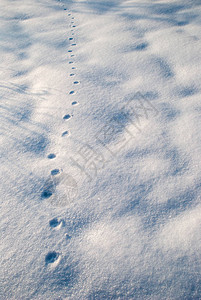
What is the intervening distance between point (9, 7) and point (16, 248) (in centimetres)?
281

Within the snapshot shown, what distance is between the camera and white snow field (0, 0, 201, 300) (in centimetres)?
91

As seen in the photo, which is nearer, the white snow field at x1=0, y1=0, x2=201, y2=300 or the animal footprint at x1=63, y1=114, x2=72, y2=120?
the white snow field at x1=0, y1=0, x2=201, y2=300

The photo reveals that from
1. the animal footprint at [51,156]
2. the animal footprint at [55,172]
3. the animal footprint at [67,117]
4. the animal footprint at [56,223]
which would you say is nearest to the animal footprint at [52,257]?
the animal footprint at [56,223]

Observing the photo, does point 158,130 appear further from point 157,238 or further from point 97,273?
point 97,273

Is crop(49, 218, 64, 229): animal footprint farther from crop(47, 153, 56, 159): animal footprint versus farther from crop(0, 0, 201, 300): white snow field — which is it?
crop(47, 153, 56, 159): animal footprint

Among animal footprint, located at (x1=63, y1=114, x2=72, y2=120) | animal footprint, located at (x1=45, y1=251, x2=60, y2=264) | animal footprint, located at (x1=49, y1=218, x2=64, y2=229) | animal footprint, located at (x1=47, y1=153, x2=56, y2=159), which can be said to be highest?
animal footprint, located at (x1=63, y1=114, x2=72, y2=120)

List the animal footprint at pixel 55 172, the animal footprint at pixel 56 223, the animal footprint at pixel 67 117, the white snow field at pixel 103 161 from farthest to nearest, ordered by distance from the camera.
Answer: the animal footprint at pixel 67 117 < the animal footprint at pixel 55 172 < the animal footprint at pixel 56 223 < the white snow field at pixel 103 161

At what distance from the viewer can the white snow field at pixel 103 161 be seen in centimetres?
91

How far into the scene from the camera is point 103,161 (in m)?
1.27

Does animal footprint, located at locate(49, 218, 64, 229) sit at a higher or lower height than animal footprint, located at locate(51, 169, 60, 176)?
lower

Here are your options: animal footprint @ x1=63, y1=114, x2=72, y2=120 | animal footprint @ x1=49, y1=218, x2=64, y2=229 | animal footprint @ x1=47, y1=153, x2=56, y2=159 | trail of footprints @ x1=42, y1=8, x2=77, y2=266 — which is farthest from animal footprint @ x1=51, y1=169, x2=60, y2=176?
animal footprint @ x1=63, y1=114, x2=72, y2=120

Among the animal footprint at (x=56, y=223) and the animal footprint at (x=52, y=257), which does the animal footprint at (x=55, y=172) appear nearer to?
the animal footprint at (x=56, y=223)

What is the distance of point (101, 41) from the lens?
82.0 inches

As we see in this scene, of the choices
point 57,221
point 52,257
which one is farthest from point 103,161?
point 52,257
